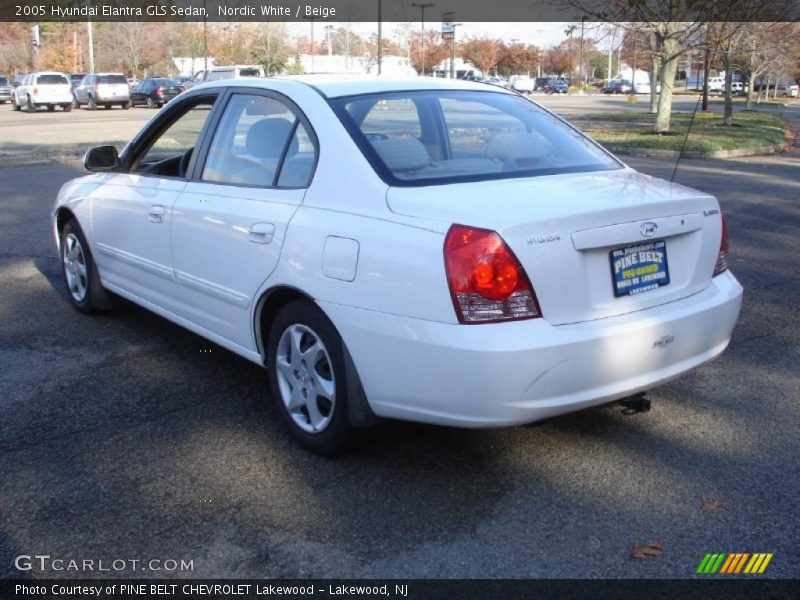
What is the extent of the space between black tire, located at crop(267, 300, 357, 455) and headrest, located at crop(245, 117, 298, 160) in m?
0.82

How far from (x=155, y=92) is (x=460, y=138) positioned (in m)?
40.8

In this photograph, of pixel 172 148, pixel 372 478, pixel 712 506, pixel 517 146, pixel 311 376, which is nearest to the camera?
pixel 712 506

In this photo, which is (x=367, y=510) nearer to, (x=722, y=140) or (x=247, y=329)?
(x=247, y=329)

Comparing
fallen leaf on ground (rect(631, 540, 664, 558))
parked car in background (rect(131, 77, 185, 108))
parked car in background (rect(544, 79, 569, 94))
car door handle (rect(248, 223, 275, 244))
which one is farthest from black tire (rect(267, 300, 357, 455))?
parked car in background (rect(544, 79, 569, 94))

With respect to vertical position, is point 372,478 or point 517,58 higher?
point 517,58

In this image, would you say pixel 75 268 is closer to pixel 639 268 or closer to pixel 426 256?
pixel 426 256

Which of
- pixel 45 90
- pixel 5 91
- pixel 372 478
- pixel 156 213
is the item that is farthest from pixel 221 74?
pixel 372 478

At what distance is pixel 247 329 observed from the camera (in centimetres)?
432

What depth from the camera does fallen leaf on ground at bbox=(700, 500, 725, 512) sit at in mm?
3500

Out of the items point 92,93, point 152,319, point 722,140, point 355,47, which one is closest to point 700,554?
point 152,319

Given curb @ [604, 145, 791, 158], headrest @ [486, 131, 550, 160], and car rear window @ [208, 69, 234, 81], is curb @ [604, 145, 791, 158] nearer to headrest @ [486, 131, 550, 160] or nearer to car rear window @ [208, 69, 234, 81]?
headrest @ [486, 131, 550, 160]

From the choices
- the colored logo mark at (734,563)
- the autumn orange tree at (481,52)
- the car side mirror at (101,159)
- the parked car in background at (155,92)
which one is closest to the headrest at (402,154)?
the colored logo mark at (734,563)

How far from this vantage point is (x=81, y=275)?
6332mm
